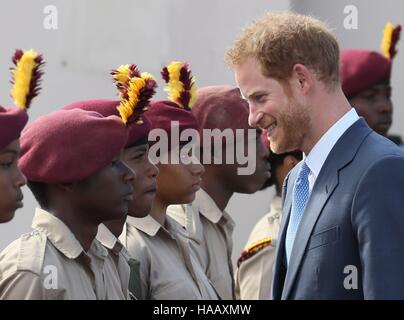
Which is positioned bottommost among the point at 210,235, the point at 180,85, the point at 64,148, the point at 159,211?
the point at 210,235

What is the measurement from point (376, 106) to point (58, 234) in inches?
105

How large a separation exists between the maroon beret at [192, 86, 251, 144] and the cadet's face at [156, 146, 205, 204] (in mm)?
578

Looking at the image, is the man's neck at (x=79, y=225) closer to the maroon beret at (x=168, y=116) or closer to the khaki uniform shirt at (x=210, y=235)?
the maroon beret at (x=168, y=116)

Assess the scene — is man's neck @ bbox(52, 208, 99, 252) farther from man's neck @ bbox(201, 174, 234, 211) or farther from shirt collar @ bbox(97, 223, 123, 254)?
man's neck @ bbox(201, 174, 234, 211)

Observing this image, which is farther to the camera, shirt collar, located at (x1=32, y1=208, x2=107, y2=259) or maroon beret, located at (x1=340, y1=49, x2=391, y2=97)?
maroon beret, located at (x1=340, y1=49, x2=391, y2=97)

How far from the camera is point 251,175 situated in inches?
250

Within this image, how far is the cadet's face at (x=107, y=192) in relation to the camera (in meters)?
4.59

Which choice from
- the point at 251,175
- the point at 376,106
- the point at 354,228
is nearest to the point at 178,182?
the point at 251,175

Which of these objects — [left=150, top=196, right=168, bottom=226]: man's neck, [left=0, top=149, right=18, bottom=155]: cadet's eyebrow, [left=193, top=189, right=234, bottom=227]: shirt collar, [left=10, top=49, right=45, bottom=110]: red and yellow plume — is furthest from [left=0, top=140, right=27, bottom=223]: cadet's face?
[left=193, top=189, right=234, bottom=227]: shirt collar

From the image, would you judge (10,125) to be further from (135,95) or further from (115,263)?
(115,263)

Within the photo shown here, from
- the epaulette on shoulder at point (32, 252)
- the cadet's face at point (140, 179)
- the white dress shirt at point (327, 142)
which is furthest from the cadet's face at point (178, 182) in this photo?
the white dress shirt at point (327, 142)

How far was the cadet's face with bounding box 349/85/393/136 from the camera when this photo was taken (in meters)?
6.59

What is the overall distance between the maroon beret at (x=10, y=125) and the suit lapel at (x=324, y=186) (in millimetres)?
1060
